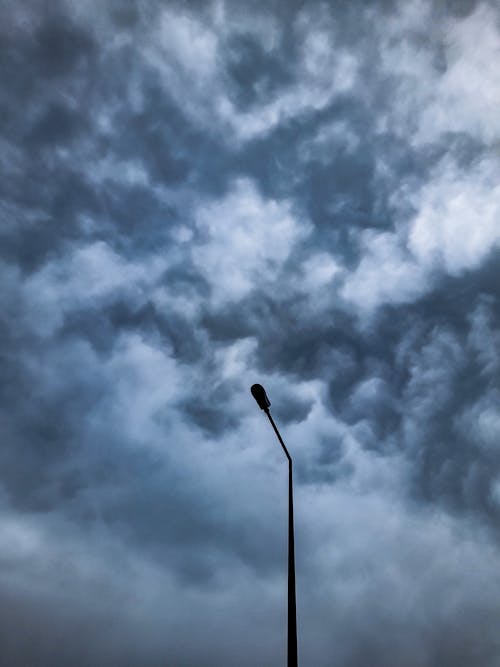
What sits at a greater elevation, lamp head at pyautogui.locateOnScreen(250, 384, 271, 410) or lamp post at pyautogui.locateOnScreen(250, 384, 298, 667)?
lamp head at pyautogui.locateOnScreen(250, 384, 271, 410)

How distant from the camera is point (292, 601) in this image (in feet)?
29.1

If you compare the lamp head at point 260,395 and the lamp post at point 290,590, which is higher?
the lamp head at point 260,395

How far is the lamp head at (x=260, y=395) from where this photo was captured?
11352 millimetres

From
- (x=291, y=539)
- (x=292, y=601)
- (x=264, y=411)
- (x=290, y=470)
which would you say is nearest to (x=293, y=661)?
(x=292, y=601)

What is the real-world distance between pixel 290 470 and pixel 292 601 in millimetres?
3098

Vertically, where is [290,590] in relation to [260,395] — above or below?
below

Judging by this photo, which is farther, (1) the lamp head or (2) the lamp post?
(1) the lamp head

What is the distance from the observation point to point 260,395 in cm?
1141

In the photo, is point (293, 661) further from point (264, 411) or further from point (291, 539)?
point (264, 411)

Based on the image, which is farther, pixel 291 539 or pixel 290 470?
pixel 290 470

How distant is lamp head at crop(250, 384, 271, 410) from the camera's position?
1135 centimetres

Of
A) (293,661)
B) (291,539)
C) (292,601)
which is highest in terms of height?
(291,539)

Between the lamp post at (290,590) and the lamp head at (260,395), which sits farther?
the lamp head at (260,395)

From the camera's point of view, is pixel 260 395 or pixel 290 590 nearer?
pixel 290 590
